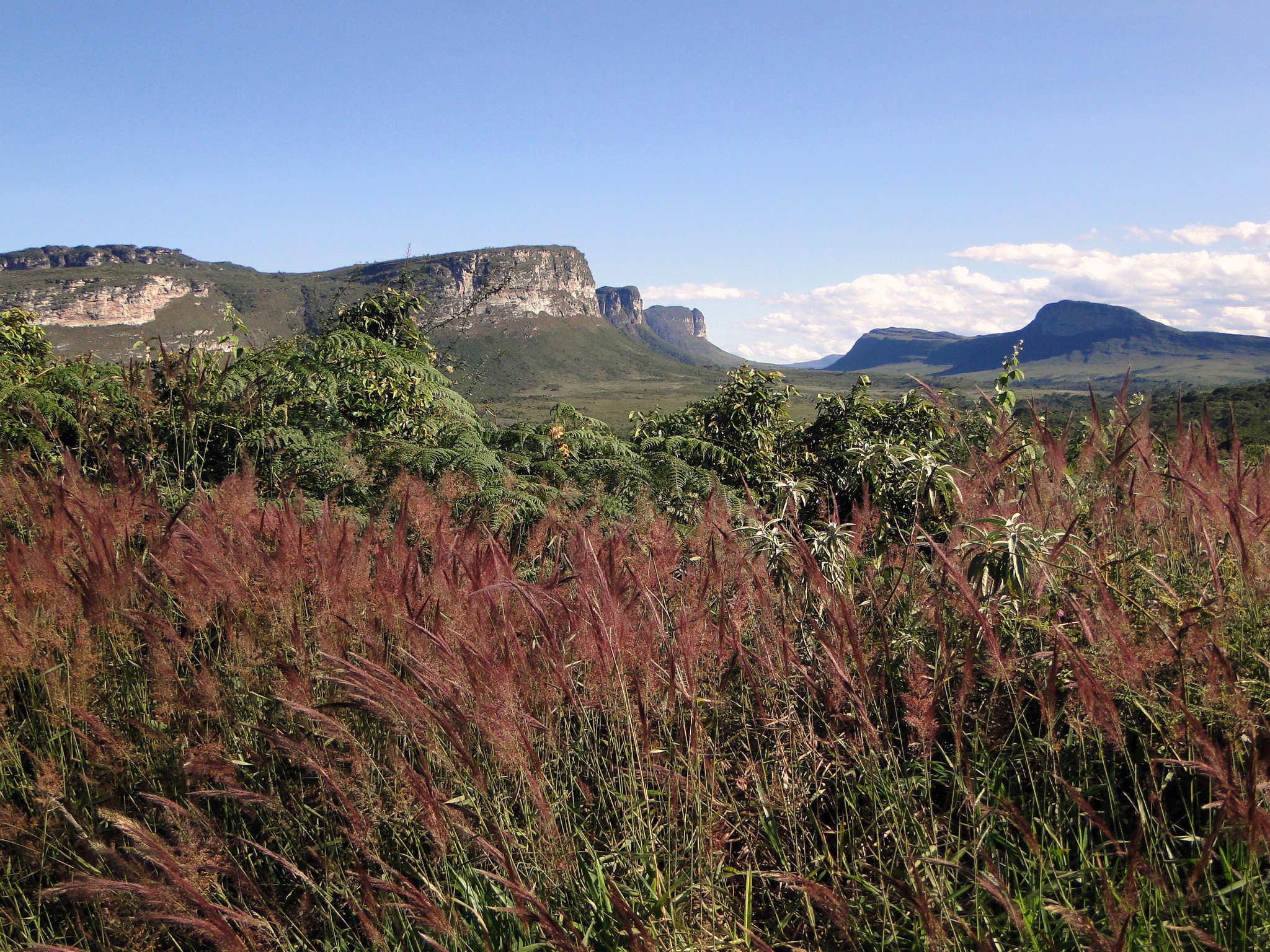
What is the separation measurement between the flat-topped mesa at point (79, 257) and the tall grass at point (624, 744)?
442ft

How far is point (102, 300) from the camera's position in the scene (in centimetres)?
9019

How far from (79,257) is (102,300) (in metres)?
31.3

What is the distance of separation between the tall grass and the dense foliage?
0.01 metres

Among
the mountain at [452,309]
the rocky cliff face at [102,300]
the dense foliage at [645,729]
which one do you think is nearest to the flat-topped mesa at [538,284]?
the mountain at [452,309]

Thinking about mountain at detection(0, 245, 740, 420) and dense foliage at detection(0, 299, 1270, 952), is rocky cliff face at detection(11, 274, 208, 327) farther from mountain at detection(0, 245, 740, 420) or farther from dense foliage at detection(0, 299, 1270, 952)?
dense foliage at detection(0, 299, 1270, 952)

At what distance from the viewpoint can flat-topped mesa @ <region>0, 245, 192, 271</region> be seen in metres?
112

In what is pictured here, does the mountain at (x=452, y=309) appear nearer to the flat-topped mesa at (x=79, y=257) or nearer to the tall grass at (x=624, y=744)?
the flat-topped mesa at (x=79, y=257)

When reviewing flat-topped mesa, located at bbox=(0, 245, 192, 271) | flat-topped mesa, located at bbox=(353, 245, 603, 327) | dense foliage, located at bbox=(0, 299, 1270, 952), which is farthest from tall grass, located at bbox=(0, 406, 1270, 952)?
flat-topped mesa, located at bbox=(0, 245, 192, 271)

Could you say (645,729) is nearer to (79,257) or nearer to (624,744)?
(624,744)

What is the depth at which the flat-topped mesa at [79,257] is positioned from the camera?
369ft

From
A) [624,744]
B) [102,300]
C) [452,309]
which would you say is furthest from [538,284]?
[624,744]

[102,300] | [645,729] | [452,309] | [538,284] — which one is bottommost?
[645,729]

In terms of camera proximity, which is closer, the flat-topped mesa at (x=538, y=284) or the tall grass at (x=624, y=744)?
the tall grass at (x=624, y=744)

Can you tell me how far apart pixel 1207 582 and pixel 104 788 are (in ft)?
10.2
